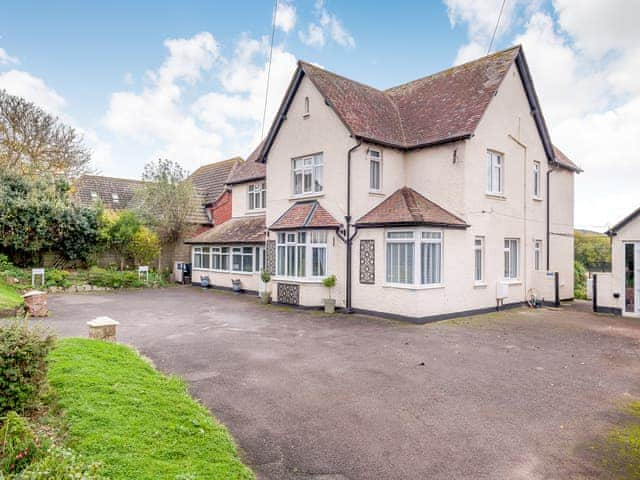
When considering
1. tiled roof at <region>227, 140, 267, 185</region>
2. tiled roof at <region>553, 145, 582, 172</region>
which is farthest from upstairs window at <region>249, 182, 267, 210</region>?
tiled roof at <region>553, 145, 582, 172</region>

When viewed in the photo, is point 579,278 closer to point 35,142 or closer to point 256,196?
point 256,196

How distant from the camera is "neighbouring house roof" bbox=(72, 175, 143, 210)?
2867 cm

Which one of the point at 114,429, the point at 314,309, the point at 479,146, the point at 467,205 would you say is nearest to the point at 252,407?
the point at 114,429

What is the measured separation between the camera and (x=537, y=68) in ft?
60.3

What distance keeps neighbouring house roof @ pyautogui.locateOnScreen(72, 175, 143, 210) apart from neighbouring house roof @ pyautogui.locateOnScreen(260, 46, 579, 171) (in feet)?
51.5

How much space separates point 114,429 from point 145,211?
23.2 m

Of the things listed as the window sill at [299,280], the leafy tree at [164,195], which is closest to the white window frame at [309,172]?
the window sill at [299,280]

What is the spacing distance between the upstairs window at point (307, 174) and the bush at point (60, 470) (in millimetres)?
14087

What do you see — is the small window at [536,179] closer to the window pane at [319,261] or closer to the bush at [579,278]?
the bush at [579,278]

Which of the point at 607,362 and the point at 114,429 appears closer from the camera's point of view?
the point at 114,429

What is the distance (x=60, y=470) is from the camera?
3285mm

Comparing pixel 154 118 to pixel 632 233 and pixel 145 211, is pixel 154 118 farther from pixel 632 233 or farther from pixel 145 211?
pixel 632 233

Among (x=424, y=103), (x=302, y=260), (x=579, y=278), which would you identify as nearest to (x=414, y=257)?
(x=302, y=260)

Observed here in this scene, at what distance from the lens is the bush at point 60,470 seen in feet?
10.5
